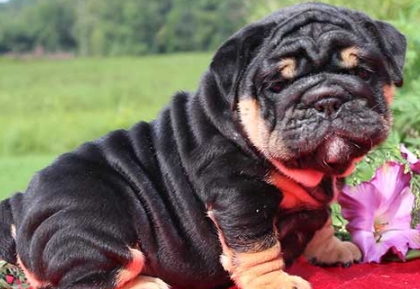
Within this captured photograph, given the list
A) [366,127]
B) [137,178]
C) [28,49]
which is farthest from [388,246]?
[28,49]

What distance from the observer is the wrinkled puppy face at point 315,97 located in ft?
8.32

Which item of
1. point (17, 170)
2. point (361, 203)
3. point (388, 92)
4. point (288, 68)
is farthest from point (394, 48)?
point (17, 170)

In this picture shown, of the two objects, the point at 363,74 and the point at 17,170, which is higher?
the point at 363,74

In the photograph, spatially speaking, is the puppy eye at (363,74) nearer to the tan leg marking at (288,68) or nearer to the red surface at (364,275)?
the tan leg marking at (288,68)

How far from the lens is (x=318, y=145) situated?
99.8 inches

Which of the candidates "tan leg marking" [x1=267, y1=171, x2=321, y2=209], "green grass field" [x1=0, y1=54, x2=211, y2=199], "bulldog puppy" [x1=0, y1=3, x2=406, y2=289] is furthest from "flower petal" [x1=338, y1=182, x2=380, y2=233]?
"green grass field" [x1=0, y1=54, x2=211, y2=199]

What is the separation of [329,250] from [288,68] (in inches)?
38.2

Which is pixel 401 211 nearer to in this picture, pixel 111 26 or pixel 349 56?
pixel 349 56

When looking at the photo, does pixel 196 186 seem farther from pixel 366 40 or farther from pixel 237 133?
pixel 366 40

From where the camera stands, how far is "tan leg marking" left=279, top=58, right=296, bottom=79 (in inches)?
101

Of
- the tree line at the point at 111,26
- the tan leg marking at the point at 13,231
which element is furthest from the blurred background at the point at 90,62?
the tan leg marking at the point at 13,231

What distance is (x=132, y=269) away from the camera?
9.16ft

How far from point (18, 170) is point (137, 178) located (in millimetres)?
5396

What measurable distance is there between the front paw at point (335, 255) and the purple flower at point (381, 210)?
0.04 metres
